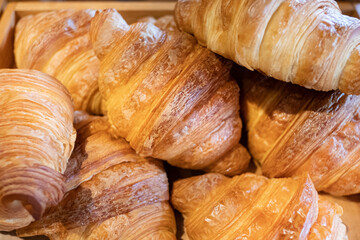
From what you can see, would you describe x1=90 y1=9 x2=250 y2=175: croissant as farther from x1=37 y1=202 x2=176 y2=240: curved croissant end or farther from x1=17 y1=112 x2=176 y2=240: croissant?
x1=37 y1=202 x2=176 y2=240: curved croissant end

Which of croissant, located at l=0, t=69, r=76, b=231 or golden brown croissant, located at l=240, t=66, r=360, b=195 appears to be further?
golden brown croissant, located at l=240, t=66, r=360, b=195

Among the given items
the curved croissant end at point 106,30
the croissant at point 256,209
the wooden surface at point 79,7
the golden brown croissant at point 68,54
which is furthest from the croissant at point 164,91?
the wooden surface at point 79,7

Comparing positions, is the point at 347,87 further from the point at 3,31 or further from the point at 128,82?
the point at 3,31

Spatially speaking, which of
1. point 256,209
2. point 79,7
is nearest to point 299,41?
point 256,209

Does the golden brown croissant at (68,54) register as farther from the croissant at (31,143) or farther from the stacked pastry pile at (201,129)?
the croissant at (31,143)

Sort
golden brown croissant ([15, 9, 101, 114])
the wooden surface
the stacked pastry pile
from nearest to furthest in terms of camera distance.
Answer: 1. the stacked pastry pile
2. golden brown croissant ([15, 9, 101, 114])
3. the wooden surface

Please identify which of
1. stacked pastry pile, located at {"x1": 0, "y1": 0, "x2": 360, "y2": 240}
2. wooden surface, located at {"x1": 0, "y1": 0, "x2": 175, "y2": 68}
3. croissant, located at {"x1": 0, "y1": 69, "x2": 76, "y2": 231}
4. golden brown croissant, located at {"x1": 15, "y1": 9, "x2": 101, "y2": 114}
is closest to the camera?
croissant, located at {"x1": 0, "y1": 69, "x2": 76, "y2": 231}

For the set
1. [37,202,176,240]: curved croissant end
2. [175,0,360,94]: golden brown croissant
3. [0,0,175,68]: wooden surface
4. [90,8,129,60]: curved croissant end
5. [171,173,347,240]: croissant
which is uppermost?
[175,0,360,94]: golden brown croissant

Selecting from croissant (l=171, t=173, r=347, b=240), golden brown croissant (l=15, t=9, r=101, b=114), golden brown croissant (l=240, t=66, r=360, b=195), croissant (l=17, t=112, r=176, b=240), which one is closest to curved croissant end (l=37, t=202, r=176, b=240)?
croissant (l=17, t=112, r=176, b=240)

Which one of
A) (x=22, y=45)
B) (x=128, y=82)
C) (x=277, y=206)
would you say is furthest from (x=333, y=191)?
(x=22, y=45)
